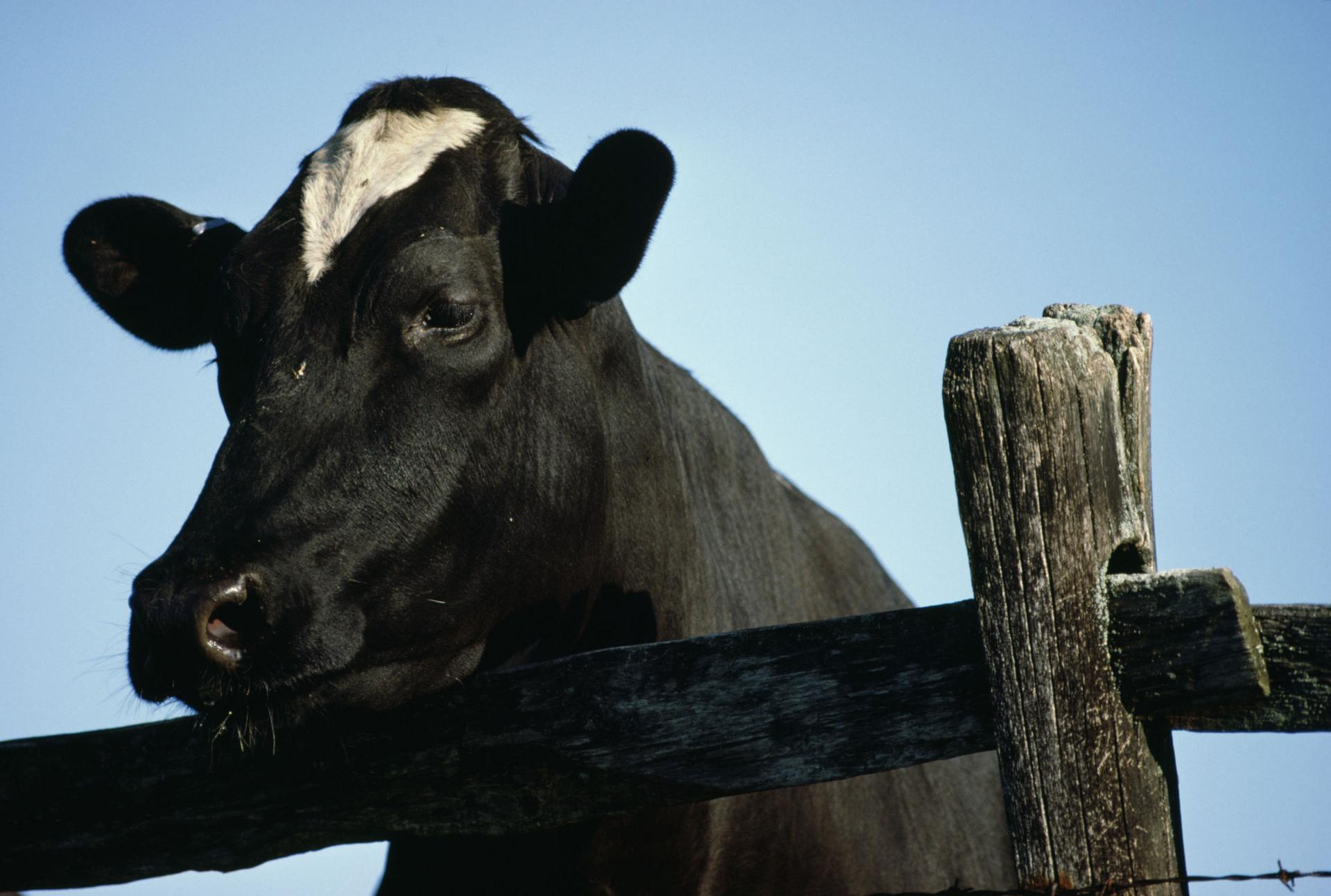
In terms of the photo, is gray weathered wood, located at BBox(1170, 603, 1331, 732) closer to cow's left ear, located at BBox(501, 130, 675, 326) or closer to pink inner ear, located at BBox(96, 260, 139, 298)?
cow's left ear, located at BBox(501, 130, 675, 326)

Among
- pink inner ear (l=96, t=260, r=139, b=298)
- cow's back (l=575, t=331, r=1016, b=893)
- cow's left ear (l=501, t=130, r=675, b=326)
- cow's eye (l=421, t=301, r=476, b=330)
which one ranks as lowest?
cow's back (l=575, t=331, r=1016, b=893)

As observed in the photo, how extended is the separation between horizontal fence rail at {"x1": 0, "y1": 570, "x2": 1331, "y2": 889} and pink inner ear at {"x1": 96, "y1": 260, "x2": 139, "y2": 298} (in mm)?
1830

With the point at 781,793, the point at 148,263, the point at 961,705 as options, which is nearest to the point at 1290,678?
the point at 961,705

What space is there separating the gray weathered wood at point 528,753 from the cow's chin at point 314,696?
5cm

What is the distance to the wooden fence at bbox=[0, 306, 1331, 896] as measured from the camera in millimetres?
1833

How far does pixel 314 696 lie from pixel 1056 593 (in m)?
1.54

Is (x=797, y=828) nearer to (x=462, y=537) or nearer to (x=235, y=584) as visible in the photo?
(x=462, y=537)

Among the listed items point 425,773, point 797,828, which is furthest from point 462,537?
point 797,828

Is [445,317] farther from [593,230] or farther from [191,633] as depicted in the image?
[191,633]

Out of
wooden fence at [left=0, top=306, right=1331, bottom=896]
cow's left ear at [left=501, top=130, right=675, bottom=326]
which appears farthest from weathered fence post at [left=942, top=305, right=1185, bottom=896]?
cow's left ear at [left=501, top=130, right=675, bottom=326]

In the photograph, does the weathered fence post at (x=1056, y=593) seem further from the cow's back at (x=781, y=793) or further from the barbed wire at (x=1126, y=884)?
the cow's back at (x=781, y=793)

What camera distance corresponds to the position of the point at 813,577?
Answer: 468 cm

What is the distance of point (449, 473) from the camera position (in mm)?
2928

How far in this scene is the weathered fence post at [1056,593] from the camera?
1834mm
